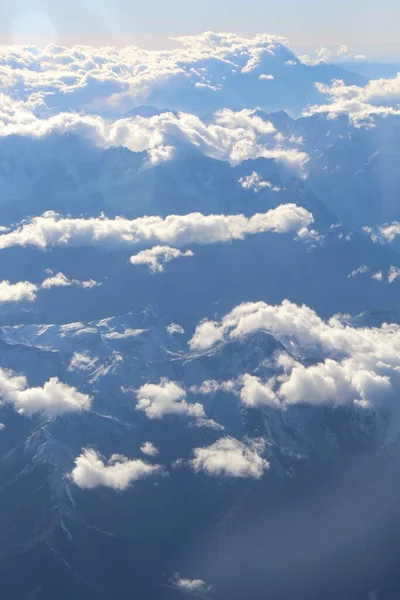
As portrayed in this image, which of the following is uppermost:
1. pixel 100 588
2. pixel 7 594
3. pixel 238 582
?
pixel 238 582

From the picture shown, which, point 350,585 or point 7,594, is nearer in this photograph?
point 7,594

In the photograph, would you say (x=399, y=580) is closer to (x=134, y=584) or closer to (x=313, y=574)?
(x=313, y=574)

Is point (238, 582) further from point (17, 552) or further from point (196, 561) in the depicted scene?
point (17, 552)

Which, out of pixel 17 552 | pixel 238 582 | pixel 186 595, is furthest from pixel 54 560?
pixel 238 582

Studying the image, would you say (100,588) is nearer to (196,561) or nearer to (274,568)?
(196,561)

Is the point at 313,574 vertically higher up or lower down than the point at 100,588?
higher up

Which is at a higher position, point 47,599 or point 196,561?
point 196,561

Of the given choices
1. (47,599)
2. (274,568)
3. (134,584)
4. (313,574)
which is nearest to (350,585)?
(313,574)

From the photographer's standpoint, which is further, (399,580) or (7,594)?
(399,580)
